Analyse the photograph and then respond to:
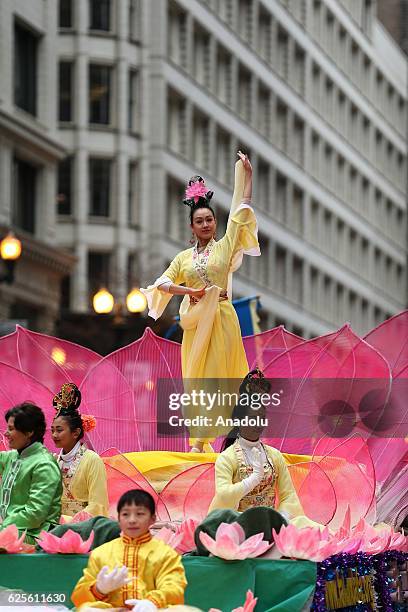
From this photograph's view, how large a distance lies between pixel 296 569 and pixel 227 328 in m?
3.85

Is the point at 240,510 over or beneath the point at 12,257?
beneath

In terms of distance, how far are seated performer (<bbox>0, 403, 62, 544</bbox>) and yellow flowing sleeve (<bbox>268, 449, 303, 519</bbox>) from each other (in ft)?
4.76

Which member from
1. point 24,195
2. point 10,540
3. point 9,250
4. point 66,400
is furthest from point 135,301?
point 24,195

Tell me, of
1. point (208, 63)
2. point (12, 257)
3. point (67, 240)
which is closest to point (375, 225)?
point (208, 63)

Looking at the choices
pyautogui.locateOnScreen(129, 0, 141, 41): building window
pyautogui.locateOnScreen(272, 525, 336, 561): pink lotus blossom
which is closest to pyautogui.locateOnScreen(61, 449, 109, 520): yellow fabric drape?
pyautogui.locateOnScreen(272, 525, 336, 561): pink lotus blossom

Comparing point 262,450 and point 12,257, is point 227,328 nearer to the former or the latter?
point 262,450

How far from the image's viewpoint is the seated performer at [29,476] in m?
10.8

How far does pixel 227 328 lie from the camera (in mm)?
13883

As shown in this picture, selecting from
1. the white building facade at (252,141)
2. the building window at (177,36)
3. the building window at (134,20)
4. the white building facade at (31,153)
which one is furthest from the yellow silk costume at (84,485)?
the building window at (177,36)

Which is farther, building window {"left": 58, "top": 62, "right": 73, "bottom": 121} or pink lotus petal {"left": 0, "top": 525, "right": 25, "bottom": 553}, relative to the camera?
building window {"left": 58, "top": 62, "right": 73, "bottom": 121}

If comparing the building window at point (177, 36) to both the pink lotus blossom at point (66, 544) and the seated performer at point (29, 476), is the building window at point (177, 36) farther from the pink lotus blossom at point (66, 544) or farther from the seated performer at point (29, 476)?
the pink lotus blossom at point (66, 544)

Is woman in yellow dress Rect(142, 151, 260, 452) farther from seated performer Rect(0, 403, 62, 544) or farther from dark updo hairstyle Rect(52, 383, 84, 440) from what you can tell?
seated performer Rect(0, 403, 62, 544)

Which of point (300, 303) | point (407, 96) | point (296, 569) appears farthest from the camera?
point (407, 96)

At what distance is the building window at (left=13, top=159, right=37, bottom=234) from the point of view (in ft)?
144
